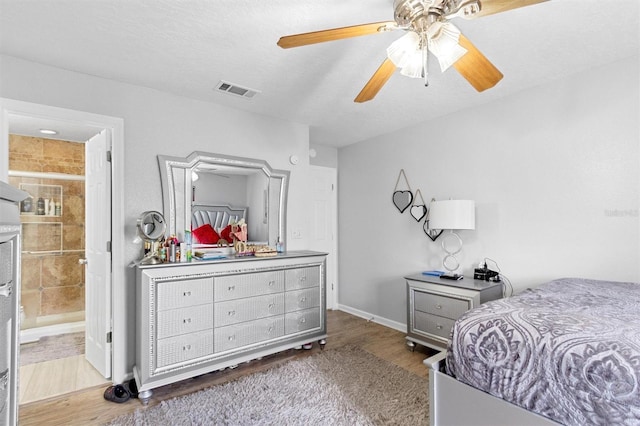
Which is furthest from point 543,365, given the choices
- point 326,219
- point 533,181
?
point 326,219

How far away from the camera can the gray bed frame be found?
1.31 m

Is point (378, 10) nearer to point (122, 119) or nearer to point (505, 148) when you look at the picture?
point (505, 148)

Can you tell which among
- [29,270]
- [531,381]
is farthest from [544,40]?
[29,270]

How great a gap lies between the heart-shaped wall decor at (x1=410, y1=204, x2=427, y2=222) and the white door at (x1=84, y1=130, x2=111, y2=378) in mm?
3056

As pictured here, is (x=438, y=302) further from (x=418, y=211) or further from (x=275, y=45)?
(x=275, y=45)

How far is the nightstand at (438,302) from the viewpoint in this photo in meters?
2.79

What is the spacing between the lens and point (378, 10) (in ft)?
5.78

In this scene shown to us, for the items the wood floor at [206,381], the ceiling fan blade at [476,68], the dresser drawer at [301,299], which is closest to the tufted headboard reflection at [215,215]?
the dresser drawer at [301,299]

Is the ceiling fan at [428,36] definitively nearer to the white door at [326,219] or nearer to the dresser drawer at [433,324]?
the dresser drawer at [433,324]

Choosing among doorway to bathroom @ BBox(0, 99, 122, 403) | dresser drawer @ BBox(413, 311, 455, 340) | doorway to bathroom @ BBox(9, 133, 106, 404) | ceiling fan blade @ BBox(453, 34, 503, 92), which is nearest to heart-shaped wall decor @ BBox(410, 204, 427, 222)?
dresser drawer @ BBox(413, 311, 455, 340)

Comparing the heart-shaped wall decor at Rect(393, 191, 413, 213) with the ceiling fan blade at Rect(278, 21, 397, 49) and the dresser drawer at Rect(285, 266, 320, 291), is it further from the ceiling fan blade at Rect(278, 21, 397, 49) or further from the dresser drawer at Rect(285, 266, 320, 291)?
the ceiling fan blade at Rect(278, 21, 397, 49)

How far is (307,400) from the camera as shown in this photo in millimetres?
2314

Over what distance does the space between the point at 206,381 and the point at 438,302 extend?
2167mm

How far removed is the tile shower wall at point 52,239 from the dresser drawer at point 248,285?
263 centimetres
